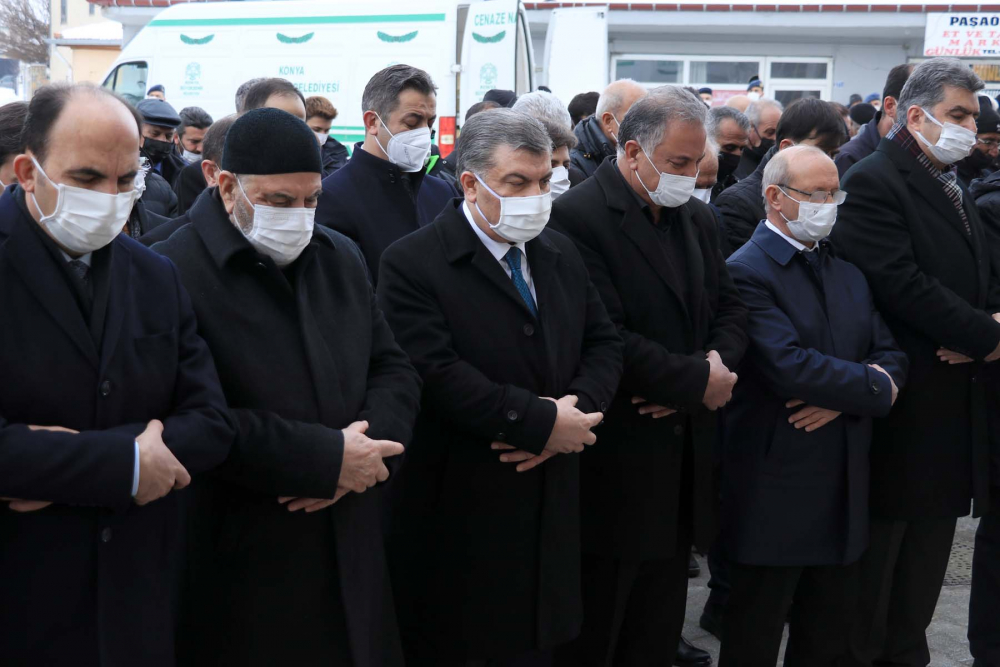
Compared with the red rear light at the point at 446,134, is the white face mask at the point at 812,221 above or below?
above

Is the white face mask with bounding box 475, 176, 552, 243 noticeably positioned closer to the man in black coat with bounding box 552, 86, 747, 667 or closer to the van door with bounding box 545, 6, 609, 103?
the man in black coat with bounding box 552, 86, 747, 667

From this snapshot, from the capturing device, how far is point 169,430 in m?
2.35

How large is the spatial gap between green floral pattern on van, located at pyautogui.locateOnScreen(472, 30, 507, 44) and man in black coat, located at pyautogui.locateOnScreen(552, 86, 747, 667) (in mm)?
7965

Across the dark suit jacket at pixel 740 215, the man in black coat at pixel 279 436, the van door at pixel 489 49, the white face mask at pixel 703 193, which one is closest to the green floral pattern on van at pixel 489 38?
the van door at pixel 489 49

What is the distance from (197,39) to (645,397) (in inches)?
428

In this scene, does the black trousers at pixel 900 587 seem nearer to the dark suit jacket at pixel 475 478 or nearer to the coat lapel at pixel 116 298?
the dark suit jacket at pixel 475 478

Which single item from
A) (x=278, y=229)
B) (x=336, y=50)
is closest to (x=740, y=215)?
(x=278, y=229)

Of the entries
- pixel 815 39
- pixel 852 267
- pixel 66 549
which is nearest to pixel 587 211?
pixel 852 267

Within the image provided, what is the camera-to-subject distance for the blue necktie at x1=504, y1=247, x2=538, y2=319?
3.27 metres

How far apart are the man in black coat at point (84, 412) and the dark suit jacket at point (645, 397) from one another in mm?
1523

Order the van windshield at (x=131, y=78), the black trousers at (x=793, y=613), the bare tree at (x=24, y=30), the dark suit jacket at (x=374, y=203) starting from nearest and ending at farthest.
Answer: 1. the black trousers at (x=793, y=613)
2. the dark suit jacket at (x=374, y=203)
3. the van windshield at (x=131, y=78)
4. the bare tree at (x=24, y=30)

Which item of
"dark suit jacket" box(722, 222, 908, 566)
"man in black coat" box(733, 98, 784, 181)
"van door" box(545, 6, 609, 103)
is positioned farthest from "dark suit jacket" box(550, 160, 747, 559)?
"van door" box(545, 6, 609, 103)

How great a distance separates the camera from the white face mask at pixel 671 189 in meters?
3.60

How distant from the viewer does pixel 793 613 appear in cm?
384
